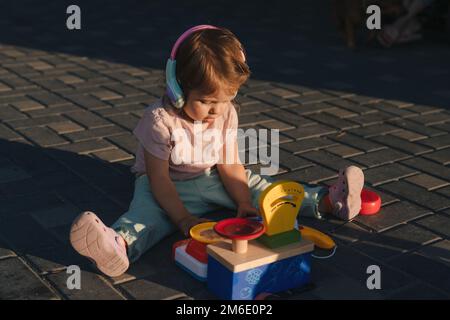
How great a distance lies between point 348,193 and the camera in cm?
373

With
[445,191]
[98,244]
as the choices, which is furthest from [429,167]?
[98,244]

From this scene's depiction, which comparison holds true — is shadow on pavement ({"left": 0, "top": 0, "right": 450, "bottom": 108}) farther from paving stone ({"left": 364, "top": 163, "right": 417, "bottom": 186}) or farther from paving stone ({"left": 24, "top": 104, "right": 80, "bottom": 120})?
paving stone ({"left": 364, "top": 163, "right": 417, "bottom": 186})

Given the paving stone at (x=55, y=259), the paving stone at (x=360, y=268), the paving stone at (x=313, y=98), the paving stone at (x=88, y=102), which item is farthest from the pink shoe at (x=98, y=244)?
the paving stone at (x=313, y=98)

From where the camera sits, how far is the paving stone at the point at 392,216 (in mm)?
3809

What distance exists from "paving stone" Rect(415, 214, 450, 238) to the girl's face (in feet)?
4.04

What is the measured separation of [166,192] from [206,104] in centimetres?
49

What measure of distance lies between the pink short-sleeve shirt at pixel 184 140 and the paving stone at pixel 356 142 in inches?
58.7

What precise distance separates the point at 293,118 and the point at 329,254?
2.38 meters

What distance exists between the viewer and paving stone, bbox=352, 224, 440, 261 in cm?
351

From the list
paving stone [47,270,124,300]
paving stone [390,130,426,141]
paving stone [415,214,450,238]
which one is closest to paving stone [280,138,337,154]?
paving stone [390,130,426,141]

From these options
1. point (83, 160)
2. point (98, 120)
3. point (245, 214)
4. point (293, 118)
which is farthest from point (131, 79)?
point (245, 214)

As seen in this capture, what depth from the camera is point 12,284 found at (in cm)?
311

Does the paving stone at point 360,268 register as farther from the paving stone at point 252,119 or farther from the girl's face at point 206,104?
the paving stone at point 252,119

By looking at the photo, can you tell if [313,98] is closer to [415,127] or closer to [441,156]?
[415,127]
